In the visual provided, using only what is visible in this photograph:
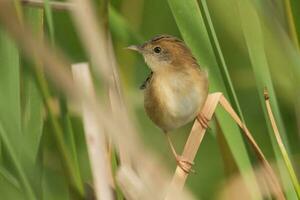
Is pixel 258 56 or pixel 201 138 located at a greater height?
pixel 258 56

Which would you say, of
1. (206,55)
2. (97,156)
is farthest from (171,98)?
(97,156)

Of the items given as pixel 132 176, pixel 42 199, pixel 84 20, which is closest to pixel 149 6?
pixel 42 199

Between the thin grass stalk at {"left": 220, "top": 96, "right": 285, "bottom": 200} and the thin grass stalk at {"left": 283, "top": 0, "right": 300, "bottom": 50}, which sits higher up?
the thin grass stalk at {"left": 283, "top": 0, "right": 300, "bottom": 50}

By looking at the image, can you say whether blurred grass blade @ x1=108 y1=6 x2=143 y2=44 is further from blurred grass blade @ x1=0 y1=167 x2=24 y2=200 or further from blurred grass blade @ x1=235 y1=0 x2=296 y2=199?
blurred grass blade @ x1=0 y1=167 x2=24 y2=200

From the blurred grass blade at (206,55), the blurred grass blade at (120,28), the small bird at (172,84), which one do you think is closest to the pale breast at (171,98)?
the small bird at (172,84)

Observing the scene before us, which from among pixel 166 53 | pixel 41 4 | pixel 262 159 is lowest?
pixel 262 159

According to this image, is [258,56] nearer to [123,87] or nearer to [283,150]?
[283,150]

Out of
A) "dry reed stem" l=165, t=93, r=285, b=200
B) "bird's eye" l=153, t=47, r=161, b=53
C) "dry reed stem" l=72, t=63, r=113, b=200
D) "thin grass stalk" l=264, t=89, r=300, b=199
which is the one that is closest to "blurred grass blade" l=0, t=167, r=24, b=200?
"dry reed stem" l=72, t=63, r=113, b=200

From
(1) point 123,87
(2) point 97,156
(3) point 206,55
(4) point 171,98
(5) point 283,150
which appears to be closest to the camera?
(2) point 97,156
